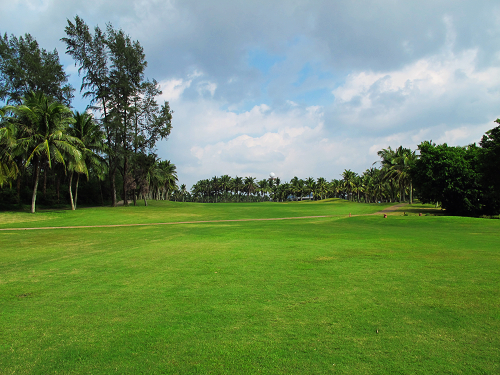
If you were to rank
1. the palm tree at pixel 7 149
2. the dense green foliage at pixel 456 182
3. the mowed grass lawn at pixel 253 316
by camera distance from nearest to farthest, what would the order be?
the mowed grass lawn at pixel 253 316
the palm tree at pixel 7 149
the dense green foliage at pixel 456 182

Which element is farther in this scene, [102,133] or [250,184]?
[250,184]

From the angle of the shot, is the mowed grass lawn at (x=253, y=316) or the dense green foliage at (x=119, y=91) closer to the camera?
the mowed grass lawn at (x=253, y=316)

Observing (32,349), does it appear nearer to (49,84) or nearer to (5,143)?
(5,143)

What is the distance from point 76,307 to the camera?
17.9 feet

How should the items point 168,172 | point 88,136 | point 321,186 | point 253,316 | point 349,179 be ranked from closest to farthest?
1. point 253,316
2. point 88,136
3. point 168,172
4. point 349,179
5. point 321,186

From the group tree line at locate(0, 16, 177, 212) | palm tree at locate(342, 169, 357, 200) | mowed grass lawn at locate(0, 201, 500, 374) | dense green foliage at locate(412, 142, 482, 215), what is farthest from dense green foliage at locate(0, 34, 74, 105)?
palm tree at locate(342, 169, 357, 200)

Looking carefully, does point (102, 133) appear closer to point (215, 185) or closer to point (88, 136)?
point (88, 136)

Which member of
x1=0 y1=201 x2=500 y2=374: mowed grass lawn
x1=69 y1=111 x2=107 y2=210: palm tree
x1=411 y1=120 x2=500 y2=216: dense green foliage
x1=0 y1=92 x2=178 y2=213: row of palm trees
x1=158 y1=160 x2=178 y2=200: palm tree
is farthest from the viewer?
x1=158 y1=160 x2=178 y2=200: palm tree

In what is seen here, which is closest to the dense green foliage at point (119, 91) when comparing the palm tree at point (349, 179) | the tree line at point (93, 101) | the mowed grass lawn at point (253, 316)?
the tree line at point (93, 101)

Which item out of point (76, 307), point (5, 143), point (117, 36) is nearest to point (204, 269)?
point (76, 307)

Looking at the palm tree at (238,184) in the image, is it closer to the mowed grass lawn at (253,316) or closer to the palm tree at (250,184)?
the palm tree at (250,184)

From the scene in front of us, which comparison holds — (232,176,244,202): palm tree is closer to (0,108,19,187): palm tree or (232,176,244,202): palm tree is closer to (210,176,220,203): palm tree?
(210,176,220,203): palm tree

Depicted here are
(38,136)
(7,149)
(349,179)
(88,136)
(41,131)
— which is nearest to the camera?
(7,149)

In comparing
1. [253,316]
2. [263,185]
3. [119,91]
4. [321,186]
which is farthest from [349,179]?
[253,316]
